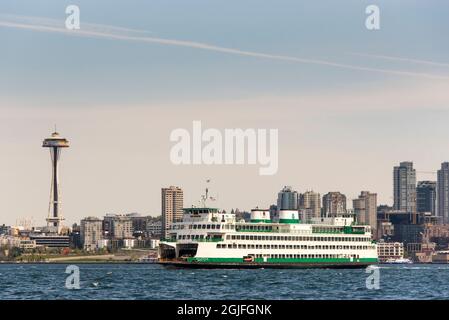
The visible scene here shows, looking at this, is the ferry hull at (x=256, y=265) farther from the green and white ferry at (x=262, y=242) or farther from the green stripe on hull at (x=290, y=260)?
the green stripe on hull at (x=290, y=260)

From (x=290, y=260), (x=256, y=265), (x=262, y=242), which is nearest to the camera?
(x=256, y=265)

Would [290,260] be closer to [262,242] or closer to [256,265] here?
[262,242]

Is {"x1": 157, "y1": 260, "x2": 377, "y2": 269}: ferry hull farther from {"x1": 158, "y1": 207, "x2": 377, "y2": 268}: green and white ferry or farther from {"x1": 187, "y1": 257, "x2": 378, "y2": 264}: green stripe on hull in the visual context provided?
{"x1": 187, "y1": 257, "x2": 378, "y2": 264}: green stripe on hull

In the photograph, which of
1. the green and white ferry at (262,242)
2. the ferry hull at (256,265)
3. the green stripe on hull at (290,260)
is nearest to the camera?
the ferry hull at (256,265)

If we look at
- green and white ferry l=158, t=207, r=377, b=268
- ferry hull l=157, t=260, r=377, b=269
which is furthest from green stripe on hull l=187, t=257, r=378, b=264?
ferry hull l=157, t=260, r=377, b=269

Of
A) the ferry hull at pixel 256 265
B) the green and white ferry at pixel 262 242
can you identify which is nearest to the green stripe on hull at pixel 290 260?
the green and white ferry at pixel 262 242

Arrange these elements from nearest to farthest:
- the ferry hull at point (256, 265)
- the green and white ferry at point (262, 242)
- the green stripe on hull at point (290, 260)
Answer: the ferry hull at point (256, 265) → the green stripe on hull at point (290, 260) → the green and white ferry at point (262, 242)

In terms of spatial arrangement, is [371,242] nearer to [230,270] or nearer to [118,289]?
[230,270]

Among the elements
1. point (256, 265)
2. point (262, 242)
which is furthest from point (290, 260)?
point (256, 265)
